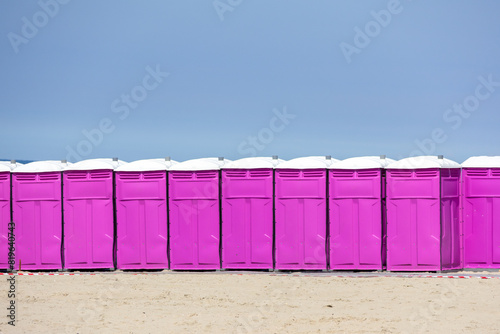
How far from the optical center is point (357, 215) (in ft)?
47.0

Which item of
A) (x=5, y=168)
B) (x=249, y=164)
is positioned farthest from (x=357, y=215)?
(x=5, y=168)

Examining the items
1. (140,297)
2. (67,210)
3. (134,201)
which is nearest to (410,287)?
(140,297)

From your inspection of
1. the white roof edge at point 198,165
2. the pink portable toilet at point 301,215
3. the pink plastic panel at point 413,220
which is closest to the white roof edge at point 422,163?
the pink plastic panel at point 413,220

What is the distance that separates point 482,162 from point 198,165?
587cm

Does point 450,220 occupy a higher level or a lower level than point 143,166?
lower

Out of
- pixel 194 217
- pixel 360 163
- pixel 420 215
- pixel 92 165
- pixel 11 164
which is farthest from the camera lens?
pixel 11 164

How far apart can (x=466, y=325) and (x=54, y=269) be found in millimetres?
8962

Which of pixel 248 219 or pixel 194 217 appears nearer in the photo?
pixel 248 219

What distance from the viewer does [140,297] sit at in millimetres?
12211

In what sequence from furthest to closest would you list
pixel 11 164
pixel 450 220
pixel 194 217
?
1. pixel 11 164
2. pixel 194 217
3. pixel 450 220

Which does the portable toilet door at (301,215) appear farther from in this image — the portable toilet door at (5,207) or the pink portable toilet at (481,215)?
the portable toilet door at (5,207)

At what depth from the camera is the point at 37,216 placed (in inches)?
598

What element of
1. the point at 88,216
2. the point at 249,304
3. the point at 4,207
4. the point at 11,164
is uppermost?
the point at 11,164

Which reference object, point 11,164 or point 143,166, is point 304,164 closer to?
point 143,166
